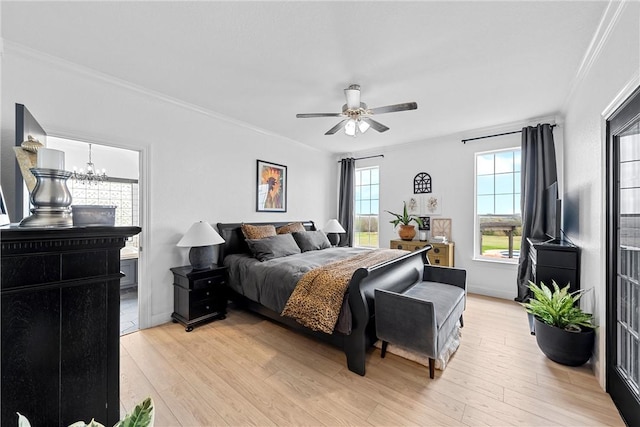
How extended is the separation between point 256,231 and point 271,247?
19.1 inches

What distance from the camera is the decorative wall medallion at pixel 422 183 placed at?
4.91m

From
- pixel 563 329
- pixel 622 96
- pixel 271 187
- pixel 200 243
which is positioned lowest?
pixel 563 329

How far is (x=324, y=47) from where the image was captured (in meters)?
2.19

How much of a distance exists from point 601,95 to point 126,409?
4236mm

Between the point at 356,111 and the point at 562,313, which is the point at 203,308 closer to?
the point at 356,111

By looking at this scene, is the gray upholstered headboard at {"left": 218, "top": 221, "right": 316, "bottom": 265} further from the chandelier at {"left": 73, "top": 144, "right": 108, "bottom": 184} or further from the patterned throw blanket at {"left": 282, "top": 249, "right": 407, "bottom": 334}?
the chandelier at {"left": 73, "top": 144, "right": 108, "bottom": 184}

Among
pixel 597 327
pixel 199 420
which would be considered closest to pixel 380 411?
pixel 199 420

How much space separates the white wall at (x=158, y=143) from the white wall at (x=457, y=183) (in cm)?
236

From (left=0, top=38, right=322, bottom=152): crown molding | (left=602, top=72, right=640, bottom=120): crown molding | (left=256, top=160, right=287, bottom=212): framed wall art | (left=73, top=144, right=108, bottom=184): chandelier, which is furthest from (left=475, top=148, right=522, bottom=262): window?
(left=73, top=144, right=108, bottom=184): chandelier

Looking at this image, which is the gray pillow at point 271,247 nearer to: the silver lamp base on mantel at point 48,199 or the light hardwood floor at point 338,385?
the light hardwood floor at point 338,385

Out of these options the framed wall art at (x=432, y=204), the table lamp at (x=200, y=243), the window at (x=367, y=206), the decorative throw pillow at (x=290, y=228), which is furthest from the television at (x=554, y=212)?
the table lamp at (x=200, y=243)

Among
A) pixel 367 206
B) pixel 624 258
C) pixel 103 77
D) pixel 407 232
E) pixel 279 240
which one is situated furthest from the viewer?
pixel 367 206

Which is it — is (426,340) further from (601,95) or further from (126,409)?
(601,95)

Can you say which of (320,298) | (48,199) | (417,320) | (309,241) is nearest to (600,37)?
(417,320)
